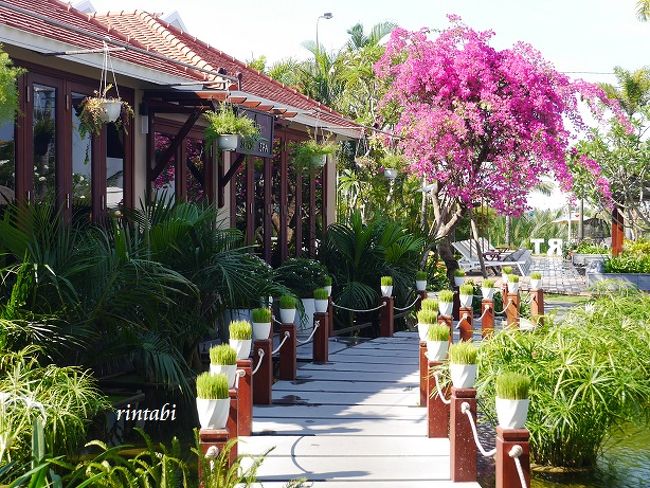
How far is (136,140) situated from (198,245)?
6.84 ft

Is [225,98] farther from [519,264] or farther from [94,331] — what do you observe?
[519,264]

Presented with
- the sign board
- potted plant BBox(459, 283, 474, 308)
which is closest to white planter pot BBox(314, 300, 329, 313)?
potted plant BBox(459, 283, 474, 308)

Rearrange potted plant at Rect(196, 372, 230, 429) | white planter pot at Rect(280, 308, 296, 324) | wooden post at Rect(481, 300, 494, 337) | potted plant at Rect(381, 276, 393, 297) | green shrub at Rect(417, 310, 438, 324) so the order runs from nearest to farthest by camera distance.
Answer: potted plant at Rect(196, 372, 230, 429), green shrub at Rect(417, 310, 438, 324), white planter pot at Rect(280, 308, 296, 324), wooden post at Rect(481, 300, 494, 337), potted plant at Rect(381, 276, 393, 297)

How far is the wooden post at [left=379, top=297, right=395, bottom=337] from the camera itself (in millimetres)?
13156

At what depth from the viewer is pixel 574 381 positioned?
22.6ft

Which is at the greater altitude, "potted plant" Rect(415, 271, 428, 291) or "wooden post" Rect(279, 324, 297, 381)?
"potted plant" Rect(415, 271, 428, 291)

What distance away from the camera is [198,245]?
9375mm

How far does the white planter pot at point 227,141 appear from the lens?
10680 mm

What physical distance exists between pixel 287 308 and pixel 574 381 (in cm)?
342

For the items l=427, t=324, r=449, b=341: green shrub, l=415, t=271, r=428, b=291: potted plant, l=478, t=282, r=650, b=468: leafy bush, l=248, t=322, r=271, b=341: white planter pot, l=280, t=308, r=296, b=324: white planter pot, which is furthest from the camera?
l=415, t=271, r=428, b=291: potted plant

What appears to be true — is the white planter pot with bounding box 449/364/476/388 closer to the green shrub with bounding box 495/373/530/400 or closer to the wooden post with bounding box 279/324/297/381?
the green shrub with bounding box 495/373/530/400

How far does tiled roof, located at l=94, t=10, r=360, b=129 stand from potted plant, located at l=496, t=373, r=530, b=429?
8845mm

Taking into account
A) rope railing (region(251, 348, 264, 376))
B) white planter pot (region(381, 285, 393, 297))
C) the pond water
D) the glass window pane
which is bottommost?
the pond water

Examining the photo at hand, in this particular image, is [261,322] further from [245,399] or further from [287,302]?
[245,399]
